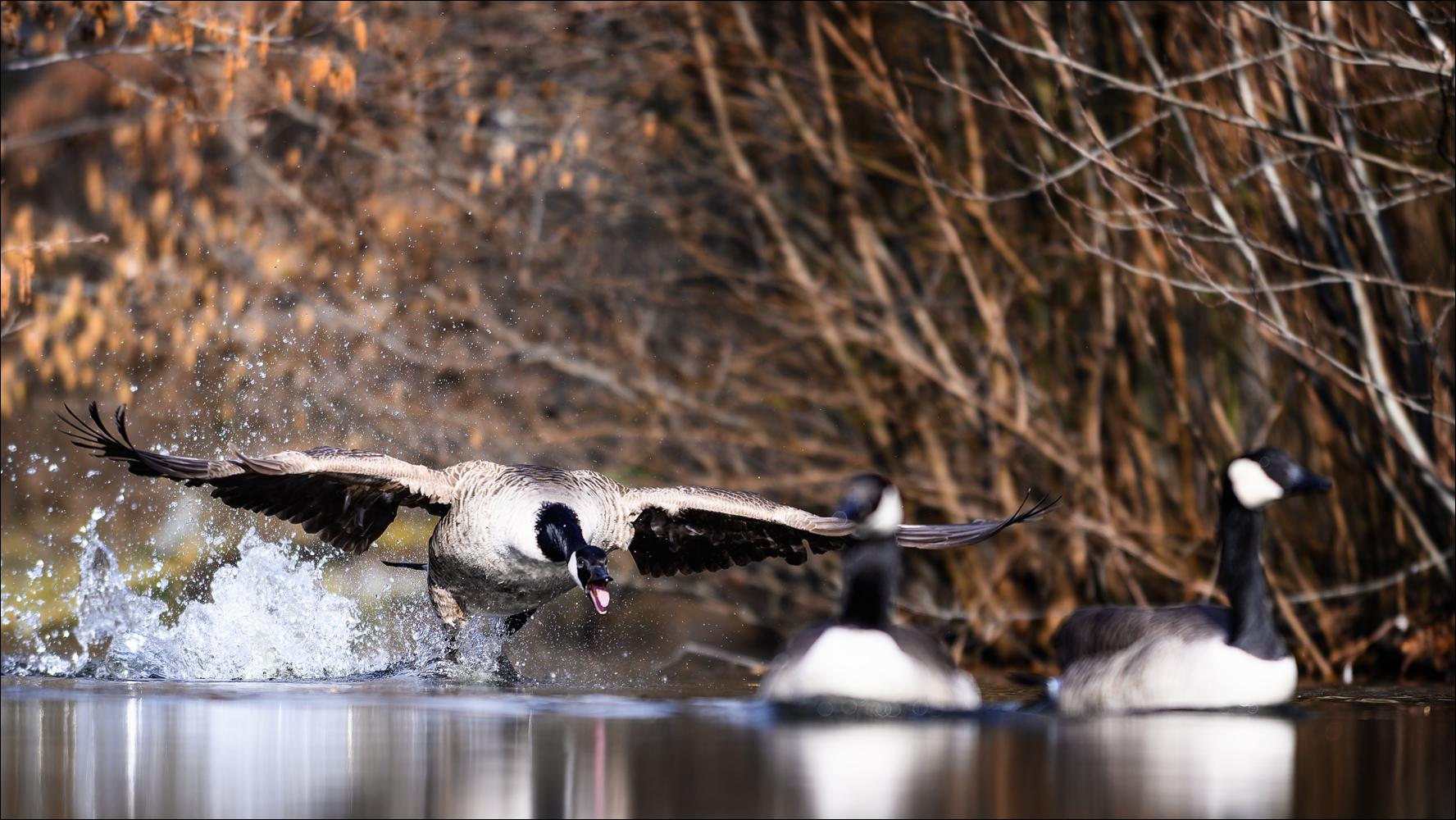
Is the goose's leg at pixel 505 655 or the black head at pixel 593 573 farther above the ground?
the black head at pixel 593 573

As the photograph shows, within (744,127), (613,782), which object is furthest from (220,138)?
(613,782)

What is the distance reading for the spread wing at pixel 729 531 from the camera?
294 inches

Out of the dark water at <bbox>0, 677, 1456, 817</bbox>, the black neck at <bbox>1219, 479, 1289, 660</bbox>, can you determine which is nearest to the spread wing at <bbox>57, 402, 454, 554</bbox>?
the dark water at <bbox>0, 677, 1456, 817</bbox>

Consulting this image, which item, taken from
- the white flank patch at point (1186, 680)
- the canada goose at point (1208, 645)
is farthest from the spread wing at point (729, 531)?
the white flank patch at point (1186, 680)

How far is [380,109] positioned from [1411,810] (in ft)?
34.6

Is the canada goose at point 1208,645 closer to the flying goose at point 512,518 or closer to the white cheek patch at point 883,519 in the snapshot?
the flying goose at point 512,518

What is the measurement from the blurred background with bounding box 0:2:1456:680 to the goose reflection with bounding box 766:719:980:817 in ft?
11.7

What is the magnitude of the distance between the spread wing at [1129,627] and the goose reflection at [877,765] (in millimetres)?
1352

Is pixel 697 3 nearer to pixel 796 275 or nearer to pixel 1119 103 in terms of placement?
pixel 796 275

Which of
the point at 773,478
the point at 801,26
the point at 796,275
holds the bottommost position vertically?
the point at 773,478

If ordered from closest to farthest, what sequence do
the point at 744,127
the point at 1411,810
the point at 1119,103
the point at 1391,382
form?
1. the point at 1411,810
2. the point at 1391,382
3. the point at 1119,103
4. the point at 744,127

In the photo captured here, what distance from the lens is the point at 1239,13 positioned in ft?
30.3

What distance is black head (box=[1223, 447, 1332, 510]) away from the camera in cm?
758

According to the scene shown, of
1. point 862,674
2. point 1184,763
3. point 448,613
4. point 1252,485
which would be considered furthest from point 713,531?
point 1184,763
